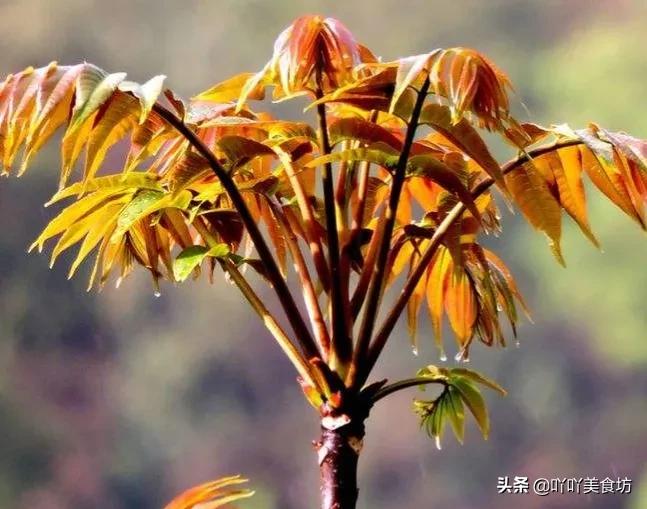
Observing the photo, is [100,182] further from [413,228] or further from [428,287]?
[428,287]

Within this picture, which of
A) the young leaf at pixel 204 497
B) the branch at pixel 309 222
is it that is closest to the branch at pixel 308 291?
the branch at pixel 309 222

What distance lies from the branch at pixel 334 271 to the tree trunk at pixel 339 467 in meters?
0.07

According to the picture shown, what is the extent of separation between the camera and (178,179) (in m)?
0.91

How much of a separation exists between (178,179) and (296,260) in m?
0.19

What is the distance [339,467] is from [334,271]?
20cm

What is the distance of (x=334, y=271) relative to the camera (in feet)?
3.17

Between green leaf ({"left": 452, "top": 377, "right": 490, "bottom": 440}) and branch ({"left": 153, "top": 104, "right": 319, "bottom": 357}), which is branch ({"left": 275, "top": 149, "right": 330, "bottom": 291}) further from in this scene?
green leaf ({"left": 452, "top": 377, "right": 490, "bottom": 440})

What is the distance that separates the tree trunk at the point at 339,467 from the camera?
92 cm

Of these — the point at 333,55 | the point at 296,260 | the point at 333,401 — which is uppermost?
the point at 333,55

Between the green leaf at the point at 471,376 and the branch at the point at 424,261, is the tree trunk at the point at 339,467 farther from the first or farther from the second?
the green leaf at the point at 471,376

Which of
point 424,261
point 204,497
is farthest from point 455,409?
point 204,497

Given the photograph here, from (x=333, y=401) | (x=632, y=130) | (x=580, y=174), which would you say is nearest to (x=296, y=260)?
(x=333, y=401)

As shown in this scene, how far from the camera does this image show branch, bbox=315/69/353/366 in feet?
3.14

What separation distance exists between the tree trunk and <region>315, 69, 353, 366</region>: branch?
73 millimetres
